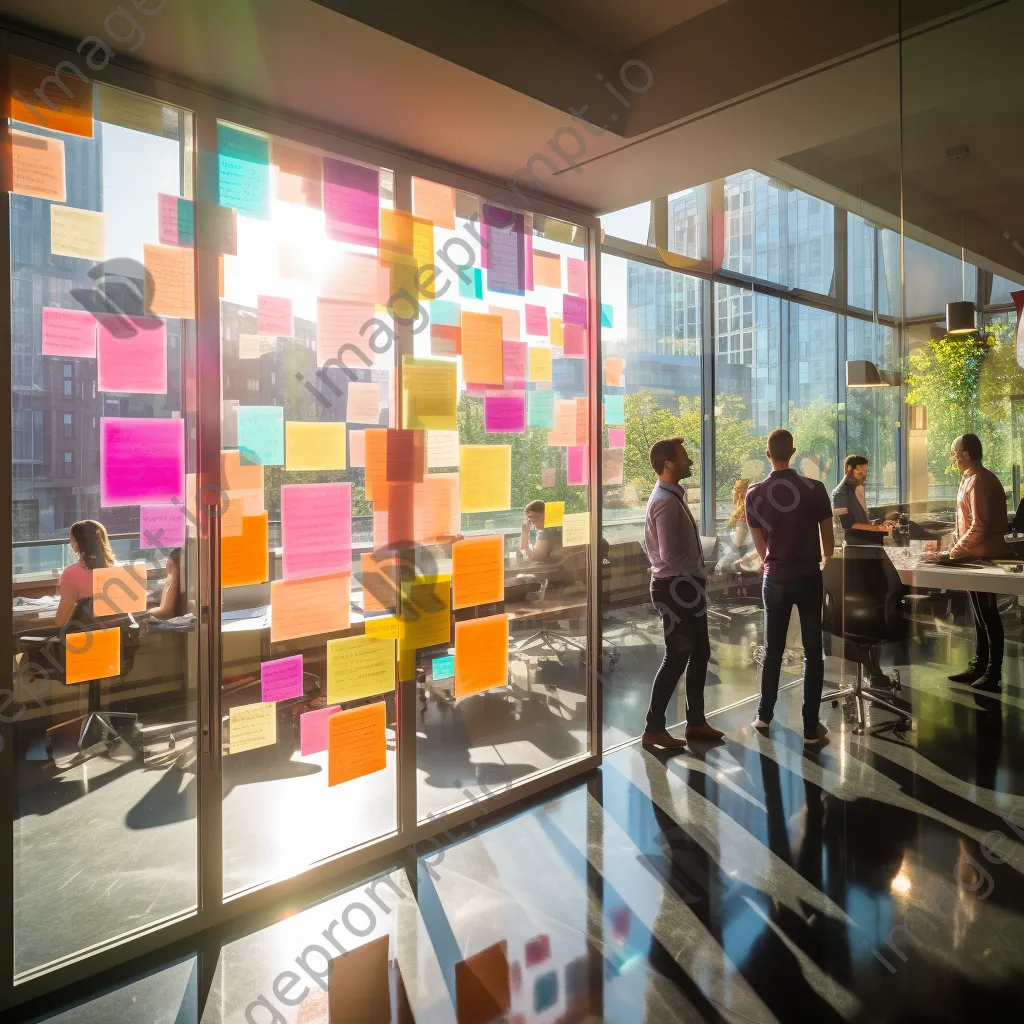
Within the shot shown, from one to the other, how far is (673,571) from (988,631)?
2.01 m

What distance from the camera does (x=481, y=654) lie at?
3.62 metres

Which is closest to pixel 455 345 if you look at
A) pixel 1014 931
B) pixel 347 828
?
pixel 347 828

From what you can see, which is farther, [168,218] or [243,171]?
[243,171]

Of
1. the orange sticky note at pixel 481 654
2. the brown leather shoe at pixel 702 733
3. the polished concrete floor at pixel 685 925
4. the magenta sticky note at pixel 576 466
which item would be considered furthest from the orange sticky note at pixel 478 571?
the brown leather shoe at pixel 702 733

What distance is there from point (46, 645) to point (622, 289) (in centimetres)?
352

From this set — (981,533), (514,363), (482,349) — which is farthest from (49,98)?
(981,533)

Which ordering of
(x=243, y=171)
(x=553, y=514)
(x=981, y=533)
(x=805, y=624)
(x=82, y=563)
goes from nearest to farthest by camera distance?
(x=981, y=533)
(x=82, y=563)
(x=243, y=171)
(x=553, y=514)
(x=805, y=624)

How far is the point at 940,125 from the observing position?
7.35ft

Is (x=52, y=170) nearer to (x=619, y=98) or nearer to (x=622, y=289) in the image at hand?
(x=619, y=98)

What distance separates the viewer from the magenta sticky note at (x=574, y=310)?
3.93 metres

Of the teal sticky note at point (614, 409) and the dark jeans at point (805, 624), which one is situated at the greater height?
the teal sticky note at point (614, 409)

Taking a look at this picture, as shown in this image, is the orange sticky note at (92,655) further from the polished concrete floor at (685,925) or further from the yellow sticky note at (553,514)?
the yellow sticky note at (553,514)

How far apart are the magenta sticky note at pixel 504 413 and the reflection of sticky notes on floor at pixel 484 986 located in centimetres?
213

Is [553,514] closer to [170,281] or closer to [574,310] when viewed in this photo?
[574,310]
